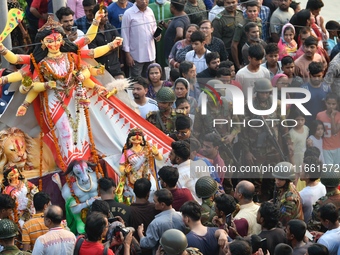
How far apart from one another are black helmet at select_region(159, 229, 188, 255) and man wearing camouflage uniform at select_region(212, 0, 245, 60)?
7.09 m

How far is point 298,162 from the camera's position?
15055 millimetres

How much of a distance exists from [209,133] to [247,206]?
241 cm

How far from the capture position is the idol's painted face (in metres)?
14.0

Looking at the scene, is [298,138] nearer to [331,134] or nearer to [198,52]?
[331,134]

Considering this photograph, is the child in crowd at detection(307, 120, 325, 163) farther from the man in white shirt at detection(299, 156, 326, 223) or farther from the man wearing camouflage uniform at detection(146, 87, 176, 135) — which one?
the man wearing camouflage uniform at detection(146, 87, 176, 135)

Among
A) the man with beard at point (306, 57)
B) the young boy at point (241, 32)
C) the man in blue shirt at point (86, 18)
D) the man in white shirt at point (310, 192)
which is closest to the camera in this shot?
the man in white shirt at point (310, 192)

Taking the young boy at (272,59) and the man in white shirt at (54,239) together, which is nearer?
the man in white shirt at (54,239)

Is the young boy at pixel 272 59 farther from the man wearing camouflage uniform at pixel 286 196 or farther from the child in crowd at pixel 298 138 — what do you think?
the man wearing camouflage uniform at pixel 286 196

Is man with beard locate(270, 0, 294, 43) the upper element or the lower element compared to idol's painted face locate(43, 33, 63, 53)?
lower

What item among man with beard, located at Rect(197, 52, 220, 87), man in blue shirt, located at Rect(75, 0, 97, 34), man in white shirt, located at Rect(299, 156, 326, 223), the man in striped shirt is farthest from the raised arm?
man in white shirt, located at Rect(299, 156, 326, 223)

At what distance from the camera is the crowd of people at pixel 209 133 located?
11.7 meters

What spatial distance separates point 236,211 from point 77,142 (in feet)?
8.89

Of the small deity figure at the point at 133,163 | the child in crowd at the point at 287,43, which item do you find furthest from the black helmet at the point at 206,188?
the child in crowd at the point at 287,43

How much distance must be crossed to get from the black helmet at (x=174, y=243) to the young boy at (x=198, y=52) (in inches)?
228
